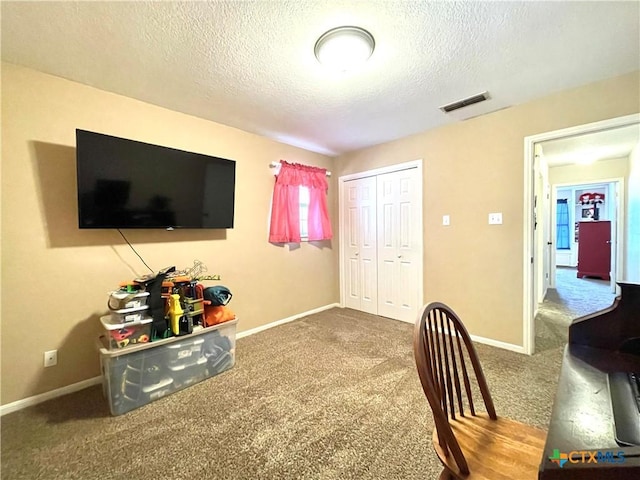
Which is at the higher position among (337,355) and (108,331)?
(108,331)

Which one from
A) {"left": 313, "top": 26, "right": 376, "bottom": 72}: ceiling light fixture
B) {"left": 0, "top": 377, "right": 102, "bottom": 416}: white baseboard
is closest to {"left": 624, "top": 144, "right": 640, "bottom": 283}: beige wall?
{"left": 313, "top": 26, "right": 376, "bottom": 72}: ceiling light fixture

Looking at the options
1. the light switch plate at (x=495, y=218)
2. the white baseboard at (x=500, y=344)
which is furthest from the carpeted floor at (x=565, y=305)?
the light switch plate at (x=495, y=218)

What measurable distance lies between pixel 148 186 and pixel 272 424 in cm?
208

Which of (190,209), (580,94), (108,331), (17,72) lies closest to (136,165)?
(190,209)

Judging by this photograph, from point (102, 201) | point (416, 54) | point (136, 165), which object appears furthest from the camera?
point (136, 165)

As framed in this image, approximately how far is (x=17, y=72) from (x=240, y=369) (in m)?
2.76

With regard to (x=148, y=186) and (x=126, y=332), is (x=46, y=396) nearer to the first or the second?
(x=126, y=332)

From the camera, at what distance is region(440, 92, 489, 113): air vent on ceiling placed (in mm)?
2400

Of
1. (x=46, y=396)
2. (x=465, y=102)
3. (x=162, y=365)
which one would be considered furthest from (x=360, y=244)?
(x=46, y=396)

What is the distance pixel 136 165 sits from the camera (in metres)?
2.22

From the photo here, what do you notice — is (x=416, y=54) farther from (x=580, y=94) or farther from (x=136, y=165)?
(x=136, y=165)

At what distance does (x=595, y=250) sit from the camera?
6.09m

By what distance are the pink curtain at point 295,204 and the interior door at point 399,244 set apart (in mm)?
815

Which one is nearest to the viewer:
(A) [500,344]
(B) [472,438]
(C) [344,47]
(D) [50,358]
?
(B) [472,438]
